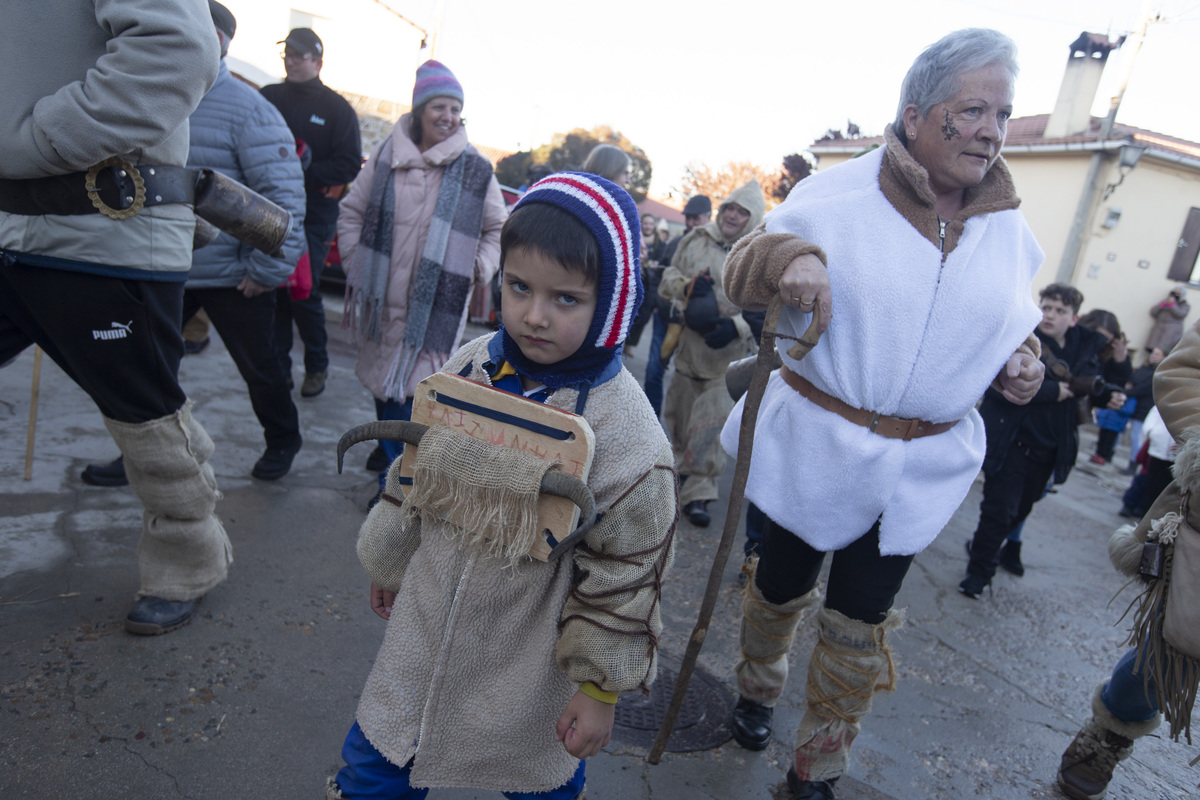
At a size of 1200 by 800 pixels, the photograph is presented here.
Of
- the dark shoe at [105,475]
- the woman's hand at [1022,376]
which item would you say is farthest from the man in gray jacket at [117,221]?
the woman's hand at [1022,376]

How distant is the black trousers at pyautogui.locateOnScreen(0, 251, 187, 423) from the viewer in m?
2.15

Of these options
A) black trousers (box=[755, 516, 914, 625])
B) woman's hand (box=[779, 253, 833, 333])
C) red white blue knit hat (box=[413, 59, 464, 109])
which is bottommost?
black trousers (box=[755, 516, 914, 625])

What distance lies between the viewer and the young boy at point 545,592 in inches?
55.8

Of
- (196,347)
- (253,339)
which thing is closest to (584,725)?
(253,339)

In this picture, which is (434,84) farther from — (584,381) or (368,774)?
(368,774)

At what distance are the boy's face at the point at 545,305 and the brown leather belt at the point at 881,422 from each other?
975mm

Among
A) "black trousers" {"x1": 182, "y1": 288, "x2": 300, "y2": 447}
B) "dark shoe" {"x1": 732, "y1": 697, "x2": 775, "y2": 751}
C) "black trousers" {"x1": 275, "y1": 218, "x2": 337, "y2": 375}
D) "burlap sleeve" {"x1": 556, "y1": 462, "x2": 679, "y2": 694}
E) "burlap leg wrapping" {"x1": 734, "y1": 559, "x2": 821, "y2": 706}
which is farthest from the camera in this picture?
"black trousers" {"x1": 275, "y1": 218, "x2": 337, "y2": 375}

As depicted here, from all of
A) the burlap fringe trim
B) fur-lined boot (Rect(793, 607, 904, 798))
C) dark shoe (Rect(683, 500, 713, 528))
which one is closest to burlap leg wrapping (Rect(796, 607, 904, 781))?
fur-lined boot (Rect(793, 607, 904, 798))

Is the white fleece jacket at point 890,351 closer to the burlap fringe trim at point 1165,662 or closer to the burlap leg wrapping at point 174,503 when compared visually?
the burlap fringe trim at point 1165,662

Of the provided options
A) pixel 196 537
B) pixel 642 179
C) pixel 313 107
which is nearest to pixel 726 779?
pixel 196 537

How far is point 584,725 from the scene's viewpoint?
1.43 m

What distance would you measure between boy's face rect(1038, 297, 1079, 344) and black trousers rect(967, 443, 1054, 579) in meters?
0.76

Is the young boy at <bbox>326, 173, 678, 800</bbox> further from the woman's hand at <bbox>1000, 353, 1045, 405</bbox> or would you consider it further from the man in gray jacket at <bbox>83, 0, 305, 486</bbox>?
the man in gray jacket at <bbox>83, 0, 305, 486</bbox>

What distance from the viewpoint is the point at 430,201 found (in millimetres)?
3627
